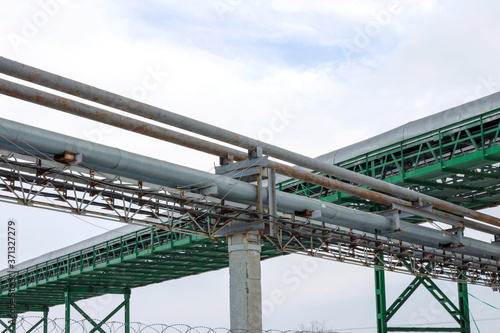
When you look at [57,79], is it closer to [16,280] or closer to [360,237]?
[360,237]

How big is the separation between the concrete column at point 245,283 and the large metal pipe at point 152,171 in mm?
1429

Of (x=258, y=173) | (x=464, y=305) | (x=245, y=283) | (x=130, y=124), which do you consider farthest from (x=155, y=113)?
(x=464, y=305)

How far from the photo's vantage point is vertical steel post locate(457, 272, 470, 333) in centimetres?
3894

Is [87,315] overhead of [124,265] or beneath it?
beneath

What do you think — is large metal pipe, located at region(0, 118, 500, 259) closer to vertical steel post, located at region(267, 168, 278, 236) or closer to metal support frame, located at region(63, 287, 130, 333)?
vertical steel post, located at region(267, 168, 278, 236)

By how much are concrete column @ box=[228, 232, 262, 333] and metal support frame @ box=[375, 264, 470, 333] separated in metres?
11.2

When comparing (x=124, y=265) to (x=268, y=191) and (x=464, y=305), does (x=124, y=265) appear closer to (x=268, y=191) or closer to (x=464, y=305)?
(x=464, y=305)

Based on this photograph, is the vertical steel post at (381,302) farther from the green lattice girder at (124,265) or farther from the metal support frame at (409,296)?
the green lattice girder at (124,265)

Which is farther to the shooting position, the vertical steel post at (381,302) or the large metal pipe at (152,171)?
the vertical steel post at (381,302)

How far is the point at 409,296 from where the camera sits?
3659cm

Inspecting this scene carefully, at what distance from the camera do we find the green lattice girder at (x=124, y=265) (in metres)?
41.9

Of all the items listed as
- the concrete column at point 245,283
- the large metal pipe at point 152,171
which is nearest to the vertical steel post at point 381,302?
the large metal pipe at point 152,171

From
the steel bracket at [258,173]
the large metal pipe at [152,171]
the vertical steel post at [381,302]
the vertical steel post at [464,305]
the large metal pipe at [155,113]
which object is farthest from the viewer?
the vertical steel post at [464,305]

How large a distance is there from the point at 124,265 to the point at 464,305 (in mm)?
21734
